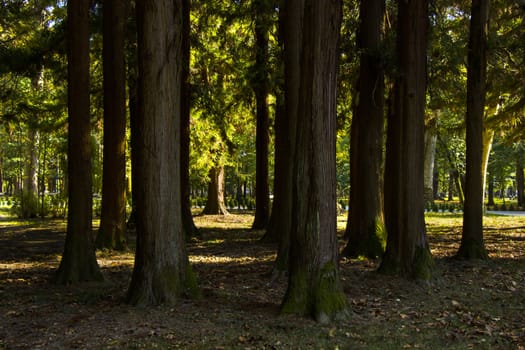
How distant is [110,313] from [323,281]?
9.69 ft

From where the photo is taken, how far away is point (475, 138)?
11656 millimetres

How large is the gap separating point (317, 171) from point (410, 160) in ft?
10.9

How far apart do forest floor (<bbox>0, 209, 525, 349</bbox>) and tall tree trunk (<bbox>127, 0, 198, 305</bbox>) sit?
409mm

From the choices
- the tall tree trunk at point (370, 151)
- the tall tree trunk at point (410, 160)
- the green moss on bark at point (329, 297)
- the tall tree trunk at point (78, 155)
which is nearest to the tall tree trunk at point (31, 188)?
the tall tree trunk at point (78, 155)

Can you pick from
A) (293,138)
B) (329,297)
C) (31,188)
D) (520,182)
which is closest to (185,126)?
(293,138)

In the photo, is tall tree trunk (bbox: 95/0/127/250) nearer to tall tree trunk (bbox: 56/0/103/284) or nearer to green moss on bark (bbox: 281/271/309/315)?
tall tree trunk (bbox: 56/0/103/284)

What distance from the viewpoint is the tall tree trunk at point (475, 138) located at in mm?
11641

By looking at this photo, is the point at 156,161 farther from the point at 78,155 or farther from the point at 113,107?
the point at 113,107

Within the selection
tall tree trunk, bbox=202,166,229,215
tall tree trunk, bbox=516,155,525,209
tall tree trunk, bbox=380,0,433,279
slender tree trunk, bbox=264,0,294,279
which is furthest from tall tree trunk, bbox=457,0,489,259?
tall tree trunk, bbox=516,155,525,209

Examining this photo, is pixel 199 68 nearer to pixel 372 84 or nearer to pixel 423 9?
pixel 372 84

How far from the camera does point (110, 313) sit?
22.8 feet

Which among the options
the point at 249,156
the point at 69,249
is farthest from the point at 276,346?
the point at 249,156

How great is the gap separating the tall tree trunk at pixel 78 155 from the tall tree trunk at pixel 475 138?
27.0 feet

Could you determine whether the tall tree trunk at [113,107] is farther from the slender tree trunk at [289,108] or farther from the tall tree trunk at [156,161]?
the tall tree trunk at [156,161]
